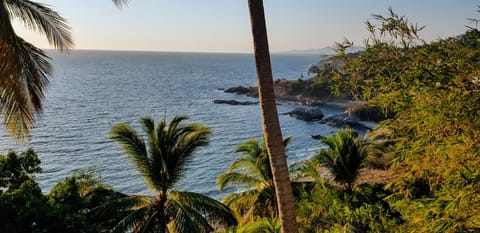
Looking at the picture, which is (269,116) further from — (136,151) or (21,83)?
(136,151)

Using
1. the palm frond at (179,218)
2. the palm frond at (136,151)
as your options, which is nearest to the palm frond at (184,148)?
the palm frond at (136,151)

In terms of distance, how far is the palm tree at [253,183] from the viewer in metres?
11.0

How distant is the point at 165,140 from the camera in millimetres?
9688

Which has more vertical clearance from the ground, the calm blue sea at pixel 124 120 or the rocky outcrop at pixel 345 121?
the calm blue sea at pixel 124 120

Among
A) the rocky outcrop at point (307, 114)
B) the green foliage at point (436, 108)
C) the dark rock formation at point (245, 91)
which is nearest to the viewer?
the green foliage at point (436, 108)

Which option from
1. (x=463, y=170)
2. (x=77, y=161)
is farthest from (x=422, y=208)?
(x=77, y=161)

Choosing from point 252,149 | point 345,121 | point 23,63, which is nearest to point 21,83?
point 23,63

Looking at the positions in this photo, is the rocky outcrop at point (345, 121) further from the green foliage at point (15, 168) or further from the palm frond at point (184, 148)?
the green foliage at point (15, 168)

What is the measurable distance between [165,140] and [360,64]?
5.83 meters

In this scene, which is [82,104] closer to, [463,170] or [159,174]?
[159,174]

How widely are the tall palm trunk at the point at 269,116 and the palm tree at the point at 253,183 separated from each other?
5.92 m

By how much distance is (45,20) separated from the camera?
22.8 feet

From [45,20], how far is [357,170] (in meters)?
10.5

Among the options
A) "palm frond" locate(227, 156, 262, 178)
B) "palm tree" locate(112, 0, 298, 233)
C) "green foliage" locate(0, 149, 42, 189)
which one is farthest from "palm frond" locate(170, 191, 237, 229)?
"palm tree" locate(112, 0, 298, 233)
